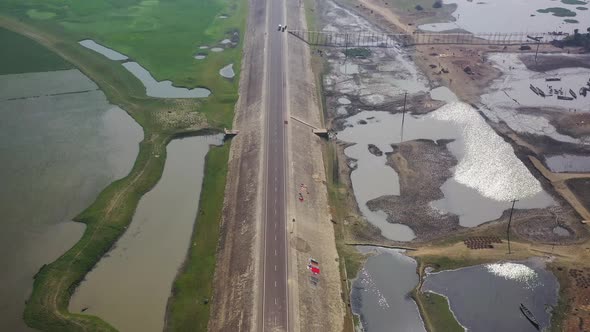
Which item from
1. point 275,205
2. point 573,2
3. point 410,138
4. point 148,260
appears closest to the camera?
point 148,260

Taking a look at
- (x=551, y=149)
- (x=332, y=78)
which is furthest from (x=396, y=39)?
(x=551, y=149)

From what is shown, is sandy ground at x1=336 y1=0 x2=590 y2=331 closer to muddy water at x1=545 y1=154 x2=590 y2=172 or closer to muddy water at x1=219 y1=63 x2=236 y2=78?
muddy water at x1=545 y1=154 x2=590 y2=172

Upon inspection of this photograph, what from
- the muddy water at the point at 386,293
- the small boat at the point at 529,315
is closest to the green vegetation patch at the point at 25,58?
the muddy water at the point at 386,293

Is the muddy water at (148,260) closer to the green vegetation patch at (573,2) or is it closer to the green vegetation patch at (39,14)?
the green vegetation patch at (39,14)

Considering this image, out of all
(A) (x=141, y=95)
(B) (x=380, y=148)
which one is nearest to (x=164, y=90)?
(A) (x=141, y=95)

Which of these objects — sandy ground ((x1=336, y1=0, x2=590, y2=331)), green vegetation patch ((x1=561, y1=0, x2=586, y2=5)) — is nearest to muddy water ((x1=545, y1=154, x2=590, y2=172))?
sandy ground ((x1=336, y1=0, x2=590, y2=331))

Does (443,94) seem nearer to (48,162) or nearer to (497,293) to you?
(497,293)

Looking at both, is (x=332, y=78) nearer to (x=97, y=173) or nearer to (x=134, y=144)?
(x=134, y=144)
